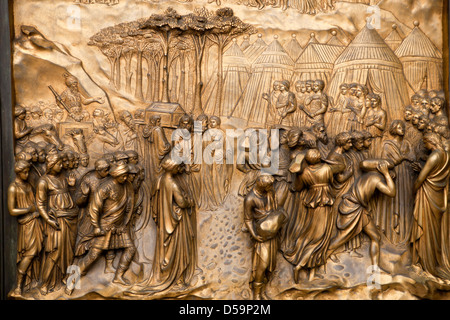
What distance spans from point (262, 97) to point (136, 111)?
5.76 ft

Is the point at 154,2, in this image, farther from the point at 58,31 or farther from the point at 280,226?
the point at 280,226

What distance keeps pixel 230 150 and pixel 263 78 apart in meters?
1.12

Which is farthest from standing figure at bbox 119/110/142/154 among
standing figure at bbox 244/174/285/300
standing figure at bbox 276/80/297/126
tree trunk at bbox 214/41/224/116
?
standing figure at bbox 276/80/297/126

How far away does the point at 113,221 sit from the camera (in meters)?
8.97

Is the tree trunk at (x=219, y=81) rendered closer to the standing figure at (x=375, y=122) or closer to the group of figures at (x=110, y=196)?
the group of figures at (x=110, y=196)

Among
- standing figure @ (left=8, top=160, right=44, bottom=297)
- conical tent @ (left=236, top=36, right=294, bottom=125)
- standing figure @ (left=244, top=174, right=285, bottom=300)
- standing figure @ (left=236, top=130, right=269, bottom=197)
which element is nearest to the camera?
standing figure @ (left=244, top=174, right=285, bottom=300)

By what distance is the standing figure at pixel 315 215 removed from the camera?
897cm

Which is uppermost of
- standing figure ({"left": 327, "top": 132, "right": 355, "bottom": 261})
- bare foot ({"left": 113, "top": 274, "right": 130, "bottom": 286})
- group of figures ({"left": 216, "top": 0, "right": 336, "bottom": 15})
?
group of figures ({"left": 216, "top": 0, "right": 336, "bottom": 15})

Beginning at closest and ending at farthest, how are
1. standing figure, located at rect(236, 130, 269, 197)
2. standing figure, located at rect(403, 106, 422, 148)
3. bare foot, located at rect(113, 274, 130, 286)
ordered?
bare foot, located at rect(113, 274, 130, 286)
standing figure, located at rect(236, 130, 269, 197)
standing figure, located at rect(403, 106, 422, 148)

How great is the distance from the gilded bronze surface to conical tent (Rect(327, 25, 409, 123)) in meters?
0.02

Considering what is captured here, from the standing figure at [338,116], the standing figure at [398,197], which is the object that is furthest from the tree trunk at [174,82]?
the standing figure at [398,197]

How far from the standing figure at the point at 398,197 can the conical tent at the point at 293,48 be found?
1633 millimetres

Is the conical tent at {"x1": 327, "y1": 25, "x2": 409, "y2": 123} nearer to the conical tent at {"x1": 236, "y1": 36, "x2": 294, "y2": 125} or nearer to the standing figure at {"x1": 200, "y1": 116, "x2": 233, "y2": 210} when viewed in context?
the conical tent at {"x1": 236, "y1": 36, "x2": 294, "y2": 125}

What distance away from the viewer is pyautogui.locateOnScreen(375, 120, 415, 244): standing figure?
A: 9250mm
